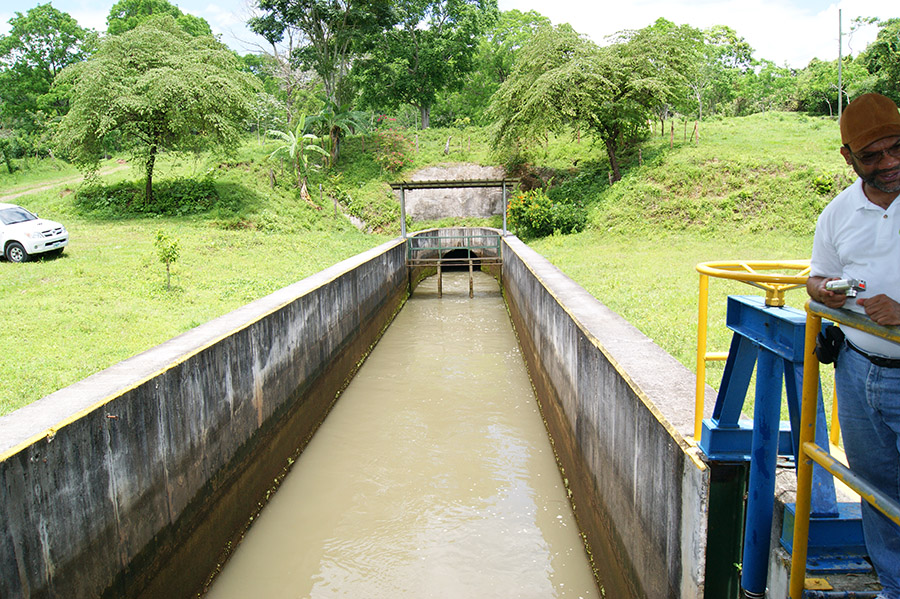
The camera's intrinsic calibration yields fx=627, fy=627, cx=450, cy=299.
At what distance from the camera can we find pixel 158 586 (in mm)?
3855

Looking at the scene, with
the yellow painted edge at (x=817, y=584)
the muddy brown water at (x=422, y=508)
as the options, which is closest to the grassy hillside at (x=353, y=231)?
the muddy brown water at (x=422, y=508)

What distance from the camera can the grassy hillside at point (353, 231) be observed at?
776 cm

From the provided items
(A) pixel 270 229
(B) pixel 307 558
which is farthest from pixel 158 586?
(A) pixel 270 229

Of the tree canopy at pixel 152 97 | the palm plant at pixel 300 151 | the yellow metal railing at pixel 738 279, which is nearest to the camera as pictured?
the yellow metal railing at pixel 738 279

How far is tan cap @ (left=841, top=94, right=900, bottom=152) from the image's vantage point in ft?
6.19

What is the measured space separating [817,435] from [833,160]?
22.4 metres

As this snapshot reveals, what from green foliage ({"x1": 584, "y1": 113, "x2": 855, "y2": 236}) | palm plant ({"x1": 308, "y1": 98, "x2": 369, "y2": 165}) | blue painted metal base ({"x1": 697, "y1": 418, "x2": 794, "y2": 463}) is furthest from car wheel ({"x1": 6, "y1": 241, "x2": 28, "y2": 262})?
palm plant ({"x1": 308, "y1": 98, "x2": 369, "y2": 165})

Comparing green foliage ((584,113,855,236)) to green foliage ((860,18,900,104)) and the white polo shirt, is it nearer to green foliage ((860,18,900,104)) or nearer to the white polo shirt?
green foliage ((860,18,900,104))

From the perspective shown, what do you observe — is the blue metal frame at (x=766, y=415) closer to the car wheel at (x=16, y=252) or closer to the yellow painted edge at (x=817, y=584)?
the yellow painted edge at (x=817, y=584)

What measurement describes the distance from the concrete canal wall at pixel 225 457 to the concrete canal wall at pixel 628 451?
0.5 inches

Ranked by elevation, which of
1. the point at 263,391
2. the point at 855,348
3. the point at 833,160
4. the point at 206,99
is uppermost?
the point at 206,99

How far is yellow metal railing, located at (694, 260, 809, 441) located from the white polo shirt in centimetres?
23

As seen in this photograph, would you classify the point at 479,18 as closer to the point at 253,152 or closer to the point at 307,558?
the point at 253,152

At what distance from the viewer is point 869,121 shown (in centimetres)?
191
